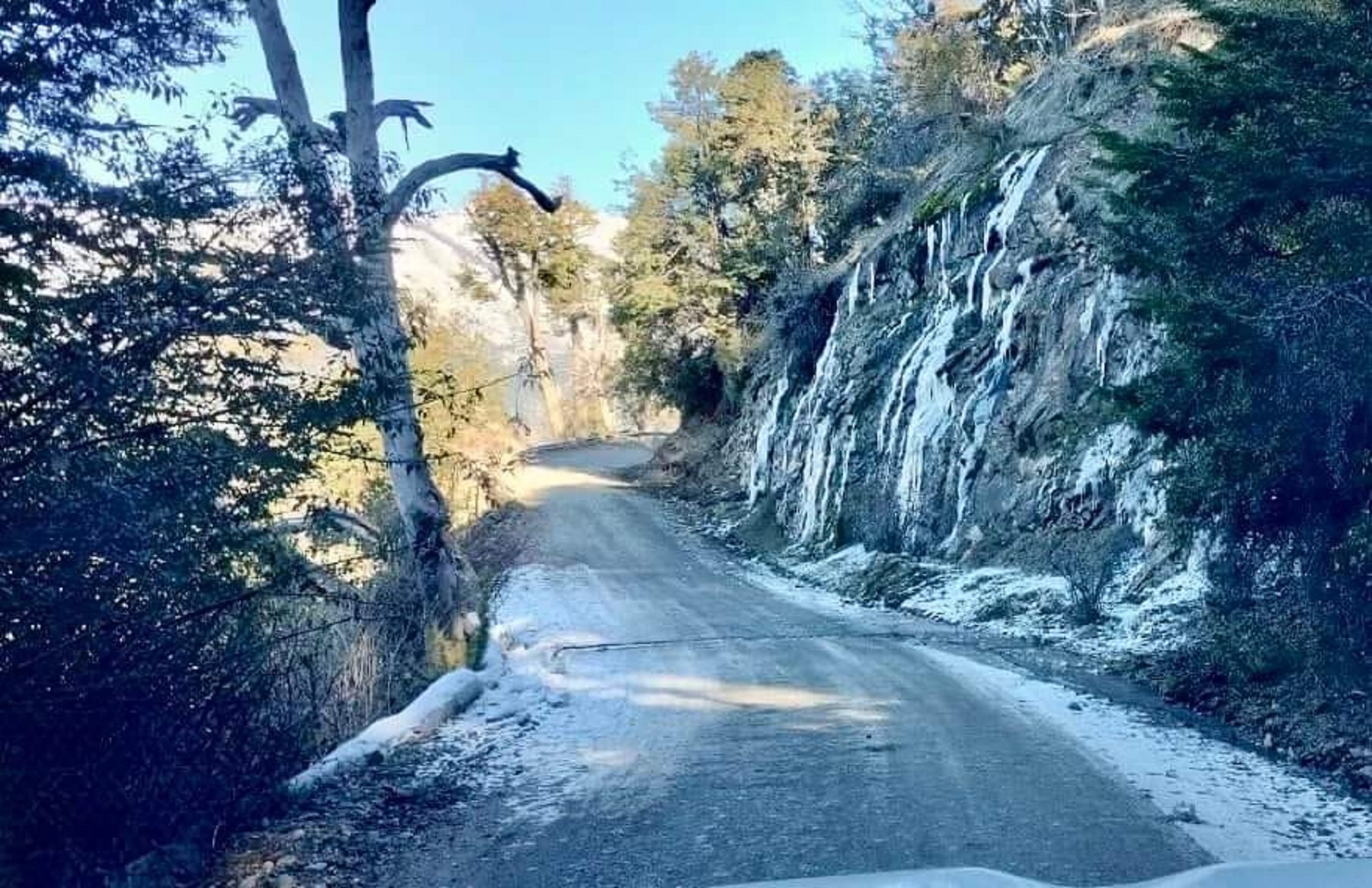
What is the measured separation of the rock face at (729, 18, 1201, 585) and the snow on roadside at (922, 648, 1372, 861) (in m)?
2.79

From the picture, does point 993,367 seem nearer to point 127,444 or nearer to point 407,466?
point 407,466

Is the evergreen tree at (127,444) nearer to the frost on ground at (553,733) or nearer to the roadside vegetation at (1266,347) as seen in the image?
the frost on ground at (553,733)

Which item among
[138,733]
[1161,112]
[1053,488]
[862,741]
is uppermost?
[1161,112]

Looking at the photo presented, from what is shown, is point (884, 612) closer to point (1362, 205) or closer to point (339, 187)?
point (1362, 205)

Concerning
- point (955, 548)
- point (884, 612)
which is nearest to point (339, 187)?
point (884, 612)

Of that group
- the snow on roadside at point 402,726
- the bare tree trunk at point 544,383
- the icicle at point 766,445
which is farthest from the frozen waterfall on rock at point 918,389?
the bare tree trunk at point 544,383

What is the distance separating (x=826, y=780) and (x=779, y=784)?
284 mm

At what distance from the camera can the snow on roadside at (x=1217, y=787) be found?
540cm

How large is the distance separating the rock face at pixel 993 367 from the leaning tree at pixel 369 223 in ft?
20.5

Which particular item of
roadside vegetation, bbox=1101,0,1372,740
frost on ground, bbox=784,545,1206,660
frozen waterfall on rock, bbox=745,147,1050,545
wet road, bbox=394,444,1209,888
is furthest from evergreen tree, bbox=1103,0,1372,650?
frozen waterfall on rock, bbox=745,147,1050,545

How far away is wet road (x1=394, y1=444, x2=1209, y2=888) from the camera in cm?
532

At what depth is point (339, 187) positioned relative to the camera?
6.23m

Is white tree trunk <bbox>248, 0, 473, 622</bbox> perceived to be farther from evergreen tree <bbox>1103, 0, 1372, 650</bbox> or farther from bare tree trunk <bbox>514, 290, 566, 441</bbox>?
bare tree trunk <bbox>514, 290, 566, 441</bbox>

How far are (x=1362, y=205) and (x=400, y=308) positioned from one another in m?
6.64
